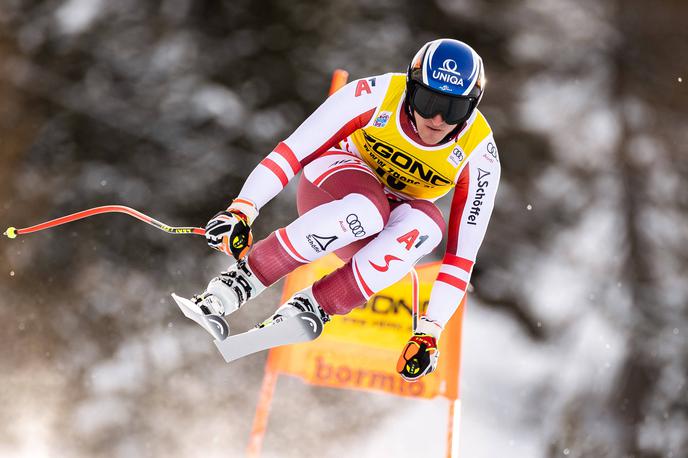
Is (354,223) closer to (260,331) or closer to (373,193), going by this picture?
(373,193)

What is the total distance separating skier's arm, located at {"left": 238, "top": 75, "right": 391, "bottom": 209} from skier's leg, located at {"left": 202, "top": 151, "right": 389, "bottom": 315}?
13 cm

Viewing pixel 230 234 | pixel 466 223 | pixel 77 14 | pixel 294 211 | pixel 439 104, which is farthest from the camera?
pixel 77 14

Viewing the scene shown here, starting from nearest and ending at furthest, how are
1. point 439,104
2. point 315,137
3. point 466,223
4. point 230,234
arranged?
point 230,234
point 439,104
point 315,137
point 466,223

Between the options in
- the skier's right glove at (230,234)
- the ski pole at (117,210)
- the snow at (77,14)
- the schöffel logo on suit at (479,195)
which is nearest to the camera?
the skier's right glove at (230,234)

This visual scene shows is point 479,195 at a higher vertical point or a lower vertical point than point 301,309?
higher

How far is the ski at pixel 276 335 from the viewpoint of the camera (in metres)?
2.82

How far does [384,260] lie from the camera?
286 centimetres

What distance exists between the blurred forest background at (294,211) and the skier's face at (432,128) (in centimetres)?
412

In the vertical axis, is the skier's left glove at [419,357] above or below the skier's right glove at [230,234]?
below

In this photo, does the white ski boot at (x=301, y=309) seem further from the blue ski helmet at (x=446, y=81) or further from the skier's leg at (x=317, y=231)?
the blue ski helmet at (x=446, y=81)

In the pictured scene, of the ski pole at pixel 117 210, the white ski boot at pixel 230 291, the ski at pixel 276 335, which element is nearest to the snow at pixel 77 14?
the ski pole at pixel 117 210

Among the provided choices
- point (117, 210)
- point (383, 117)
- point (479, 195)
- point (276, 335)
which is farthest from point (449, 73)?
point (117, 210)

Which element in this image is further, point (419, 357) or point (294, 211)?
point (294, 211)

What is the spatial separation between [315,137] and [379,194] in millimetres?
326
